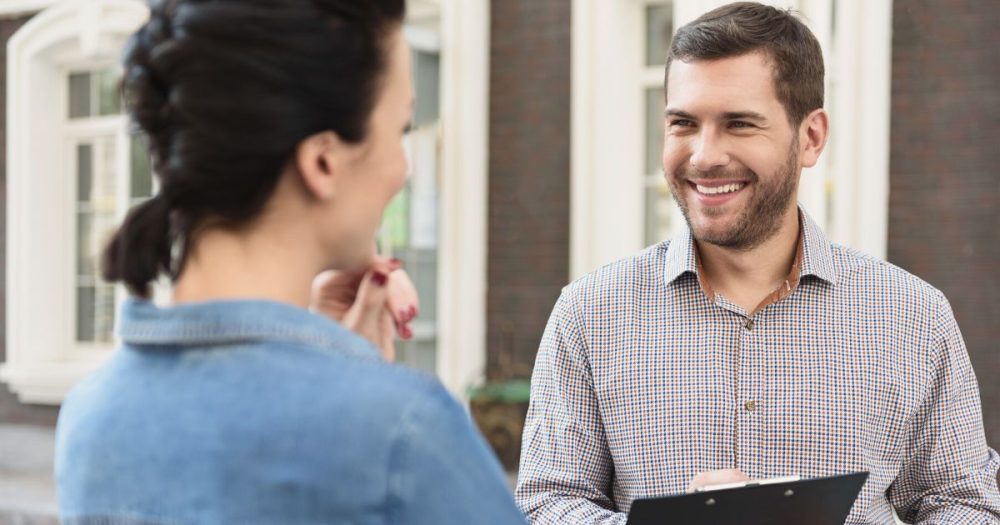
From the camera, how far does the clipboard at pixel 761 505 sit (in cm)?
167

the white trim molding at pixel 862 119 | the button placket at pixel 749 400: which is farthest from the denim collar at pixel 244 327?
the white trim molding at pixel 862 119

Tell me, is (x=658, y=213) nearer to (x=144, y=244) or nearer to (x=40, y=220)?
(x=40, y=220)

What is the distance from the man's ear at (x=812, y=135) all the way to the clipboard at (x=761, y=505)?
0.71 m

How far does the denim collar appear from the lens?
109 cm

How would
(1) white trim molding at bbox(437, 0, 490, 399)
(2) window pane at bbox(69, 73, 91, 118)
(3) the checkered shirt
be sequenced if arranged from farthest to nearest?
(2) window pane at bbox(69, 73, 91, 118) < (1) white trim molding at bbox(437, 0, 490, 399) < (3) the checkered shirt

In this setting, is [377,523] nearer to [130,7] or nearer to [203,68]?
[203,68]

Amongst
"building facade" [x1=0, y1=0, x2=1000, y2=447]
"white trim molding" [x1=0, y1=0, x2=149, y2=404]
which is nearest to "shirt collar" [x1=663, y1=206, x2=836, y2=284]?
"building facade" [x1=0, y1=0, x2=1000, y2=447]

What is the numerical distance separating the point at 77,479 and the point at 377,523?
11.6 inches

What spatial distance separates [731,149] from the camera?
2.14m

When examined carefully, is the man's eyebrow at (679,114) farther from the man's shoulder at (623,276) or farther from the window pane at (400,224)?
the window pane at (400,224)

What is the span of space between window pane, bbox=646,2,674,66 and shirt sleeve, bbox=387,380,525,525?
249 inches

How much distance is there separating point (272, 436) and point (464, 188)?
658 cm

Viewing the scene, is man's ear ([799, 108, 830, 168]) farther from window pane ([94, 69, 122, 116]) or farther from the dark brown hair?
window pane ([94, 69, 122, 116])

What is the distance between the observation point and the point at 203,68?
107 centimetres
